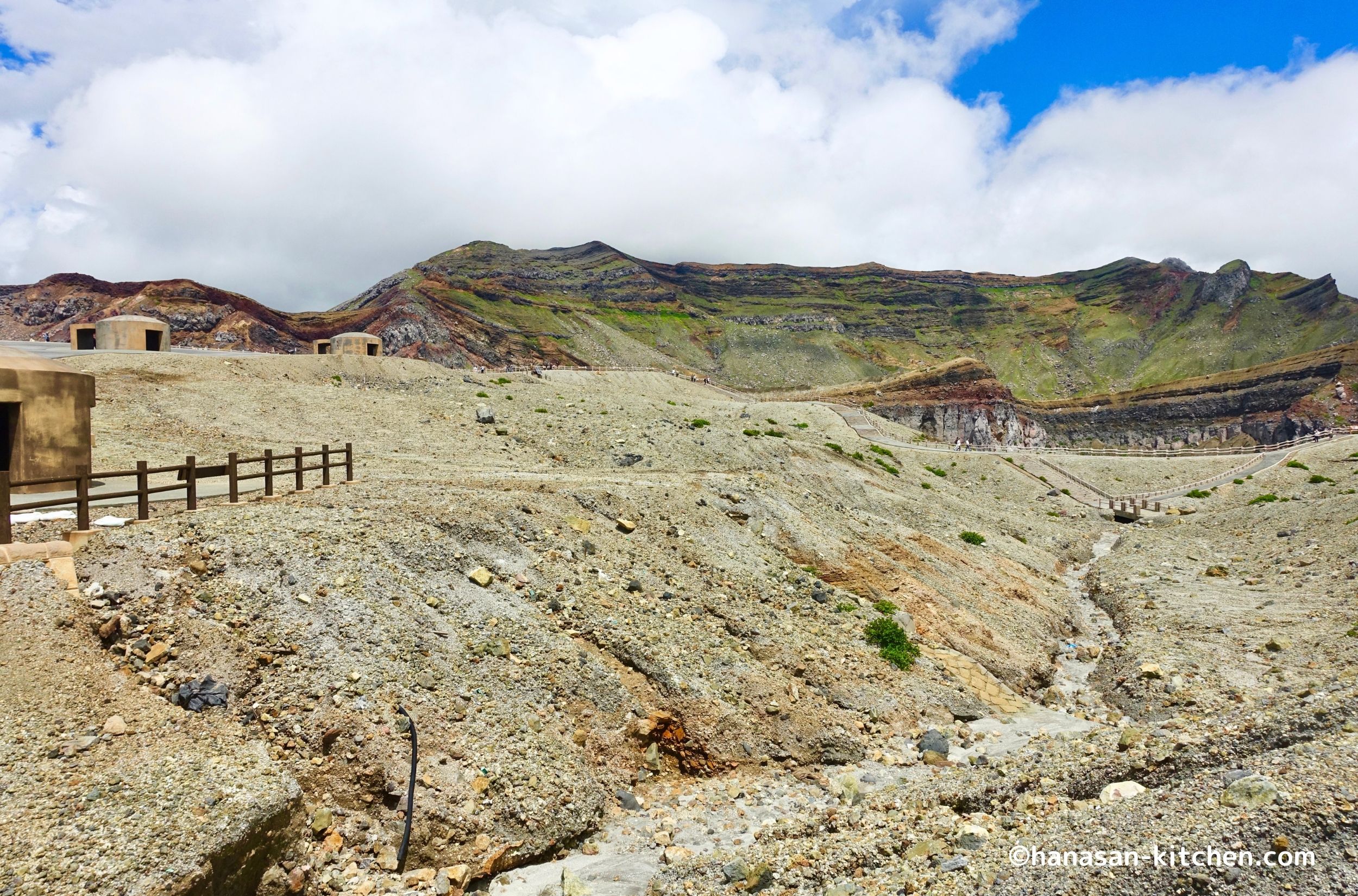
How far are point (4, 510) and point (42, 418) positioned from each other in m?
6.92

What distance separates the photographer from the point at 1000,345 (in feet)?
561

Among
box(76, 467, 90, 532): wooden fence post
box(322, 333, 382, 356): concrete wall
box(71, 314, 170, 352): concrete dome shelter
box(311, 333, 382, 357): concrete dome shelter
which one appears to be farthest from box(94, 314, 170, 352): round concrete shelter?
box(76, 467, 90, 532): wooden fence post

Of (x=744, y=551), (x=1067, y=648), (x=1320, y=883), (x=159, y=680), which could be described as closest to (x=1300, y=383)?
(x=1067, y=648)

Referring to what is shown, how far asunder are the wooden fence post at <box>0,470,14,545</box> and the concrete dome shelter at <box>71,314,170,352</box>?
4460 cm

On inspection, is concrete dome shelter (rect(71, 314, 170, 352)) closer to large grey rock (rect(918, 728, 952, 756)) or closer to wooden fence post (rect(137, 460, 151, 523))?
wooden fence post (rect(137, 460, 151, 523))

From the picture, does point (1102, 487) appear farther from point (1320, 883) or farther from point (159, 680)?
point (159, 680)

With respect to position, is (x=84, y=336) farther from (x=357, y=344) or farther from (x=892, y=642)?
(x=892, y=642)

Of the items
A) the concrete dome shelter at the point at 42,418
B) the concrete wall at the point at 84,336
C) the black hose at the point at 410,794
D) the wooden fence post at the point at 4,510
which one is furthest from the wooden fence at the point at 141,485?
the concrete wall at the point at 84,336

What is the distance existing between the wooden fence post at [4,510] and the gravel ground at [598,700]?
0.87m

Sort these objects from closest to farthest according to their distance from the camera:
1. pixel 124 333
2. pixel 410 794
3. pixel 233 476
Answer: pixel 410 794 → pixel 233 476 → pixel 124 333

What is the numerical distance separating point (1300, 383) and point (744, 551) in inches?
4370

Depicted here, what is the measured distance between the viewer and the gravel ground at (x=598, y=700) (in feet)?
26.2

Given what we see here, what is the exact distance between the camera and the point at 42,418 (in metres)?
16.0

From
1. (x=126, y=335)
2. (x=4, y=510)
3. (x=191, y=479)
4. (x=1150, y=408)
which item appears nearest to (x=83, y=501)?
(x=4, y=510)
